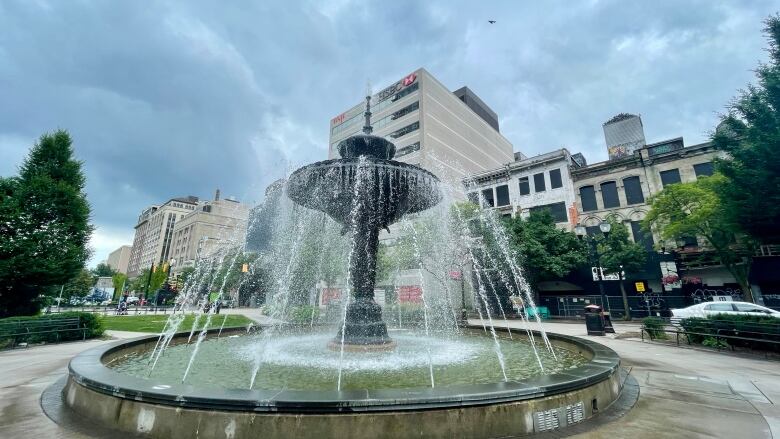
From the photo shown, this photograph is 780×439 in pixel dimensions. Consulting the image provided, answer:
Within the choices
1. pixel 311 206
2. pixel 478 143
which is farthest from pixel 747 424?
pixel 478 143

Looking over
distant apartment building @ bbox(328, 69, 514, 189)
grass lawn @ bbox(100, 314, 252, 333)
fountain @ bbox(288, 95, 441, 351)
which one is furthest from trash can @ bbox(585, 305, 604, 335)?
distant apartment building @ bbox(328, 69, 514, 189)

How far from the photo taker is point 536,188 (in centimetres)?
3284

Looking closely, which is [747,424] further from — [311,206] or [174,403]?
[311,206]

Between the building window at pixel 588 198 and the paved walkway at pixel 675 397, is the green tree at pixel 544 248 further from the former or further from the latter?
the paved walkway at pixel 675 397

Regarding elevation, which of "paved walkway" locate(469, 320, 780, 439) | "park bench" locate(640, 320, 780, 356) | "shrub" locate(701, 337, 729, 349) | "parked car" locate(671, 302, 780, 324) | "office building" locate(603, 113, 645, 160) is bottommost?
"paved walkway" locate(469, 320, 780, 439)

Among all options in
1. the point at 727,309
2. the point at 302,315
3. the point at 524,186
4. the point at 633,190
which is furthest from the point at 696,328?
the point at 524,186

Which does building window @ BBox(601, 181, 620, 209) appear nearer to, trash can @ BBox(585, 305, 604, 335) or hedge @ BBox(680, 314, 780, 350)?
trash can @ BBox(585, 305, 604, 335)

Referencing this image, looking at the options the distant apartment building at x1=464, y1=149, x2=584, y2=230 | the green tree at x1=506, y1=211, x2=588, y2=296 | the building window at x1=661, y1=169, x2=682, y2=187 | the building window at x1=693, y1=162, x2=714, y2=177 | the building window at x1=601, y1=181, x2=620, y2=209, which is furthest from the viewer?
the distant apartment building at x1=464, y1=149, x2=584, y2=230

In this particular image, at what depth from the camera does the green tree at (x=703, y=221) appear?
826 inches

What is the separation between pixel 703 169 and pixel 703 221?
25.4 ft

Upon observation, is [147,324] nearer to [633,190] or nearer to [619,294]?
[619,294]

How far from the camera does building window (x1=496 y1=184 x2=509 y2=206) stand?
34919 millimetres

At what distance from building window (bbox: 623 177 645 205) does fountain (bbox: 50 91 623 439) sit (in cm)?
2299

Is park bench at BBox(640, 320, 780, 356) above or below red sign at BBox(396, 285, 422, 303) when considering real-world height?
below
